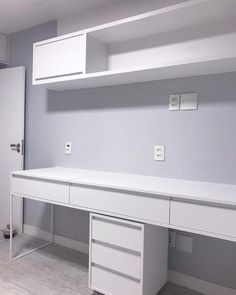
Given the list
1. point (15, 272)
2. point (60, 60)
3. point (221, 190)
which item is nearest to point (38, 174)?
point (15, 272)

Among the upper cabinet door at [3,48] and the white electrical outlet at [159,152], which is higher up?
the upper cabinet door at [3,48]

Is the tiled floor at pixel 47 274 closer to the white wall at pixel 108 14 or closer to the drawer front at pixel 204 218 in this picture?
the drawer front at pixel 204 218

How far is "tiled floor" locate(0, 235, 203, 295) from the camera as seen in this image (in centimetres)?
194

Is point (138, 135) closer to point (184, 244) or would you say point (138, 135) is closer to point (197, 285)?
point (184, 244)

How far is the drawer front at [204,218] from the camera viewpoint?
137cm

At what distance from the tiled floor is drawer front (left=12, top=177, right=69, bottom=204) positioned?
25.3 inches

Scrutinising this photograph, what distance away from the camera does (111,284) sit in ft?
5.85

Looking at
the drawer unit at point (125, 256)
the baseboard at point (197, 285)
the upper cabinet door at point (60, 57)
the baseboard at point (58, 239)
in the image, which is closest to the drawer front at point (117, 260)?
the drawer unit at point (125, 256)

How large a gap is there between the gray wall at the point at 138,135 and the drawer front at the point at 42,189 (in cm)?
51

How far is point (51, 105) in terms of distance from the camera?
2801 mm

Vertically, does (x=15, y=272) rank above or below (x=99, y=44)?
below

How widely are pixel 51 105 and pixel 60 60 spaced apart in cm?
69

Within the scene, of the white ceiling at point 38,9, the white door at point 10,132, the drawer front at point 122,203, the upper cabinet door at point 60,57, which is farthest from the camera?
the white door at point 10,132

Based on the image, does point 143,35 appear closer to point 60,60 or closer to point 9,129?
point 60,60
